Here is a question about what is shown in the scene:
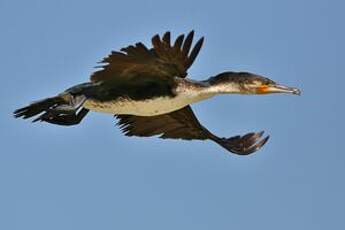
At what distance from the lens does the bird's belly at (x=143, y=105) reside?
50.0ft

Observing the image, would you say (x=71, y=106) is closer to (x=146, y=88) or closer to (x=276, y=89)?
(x=146, y=88)

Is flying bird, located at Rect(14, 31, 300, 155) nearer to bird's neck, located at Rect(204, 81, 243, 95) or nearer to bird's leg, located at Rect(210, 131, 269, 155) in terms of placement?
bird's neck, located at Rect(204, 81, 243, 95)

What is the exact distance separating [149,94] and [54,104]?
135 centimetres

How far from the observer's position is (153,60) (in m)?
14.9

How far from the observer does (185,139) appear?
56.3 feet

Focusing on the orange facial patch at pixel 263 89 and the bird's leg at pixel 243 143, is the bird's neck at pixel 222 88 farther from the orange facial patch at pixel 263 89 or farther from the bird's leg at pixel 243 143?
the bird's leg at pixel 243 143

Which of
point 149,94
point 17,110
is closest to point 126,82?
point 149,94

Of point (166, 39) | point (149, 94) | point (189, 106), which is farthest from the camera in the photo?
point (189, 106)

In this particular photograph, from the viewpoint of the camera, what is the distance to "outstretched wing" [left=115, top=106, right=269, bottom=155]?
55.5 ft

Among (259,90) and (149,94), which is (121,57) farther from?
(259,90)

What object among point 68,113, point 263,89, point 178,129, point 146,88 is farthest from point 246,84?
point 68,113

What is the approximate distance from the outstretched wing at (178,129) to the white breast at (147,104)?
1503 mm

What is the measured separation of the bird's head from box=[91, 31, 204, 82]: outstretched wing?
Answer: 546 mm

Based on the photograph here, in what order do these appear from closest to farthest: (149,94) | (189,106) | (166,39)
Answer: (166,39) < (149,94) < (189,106)
